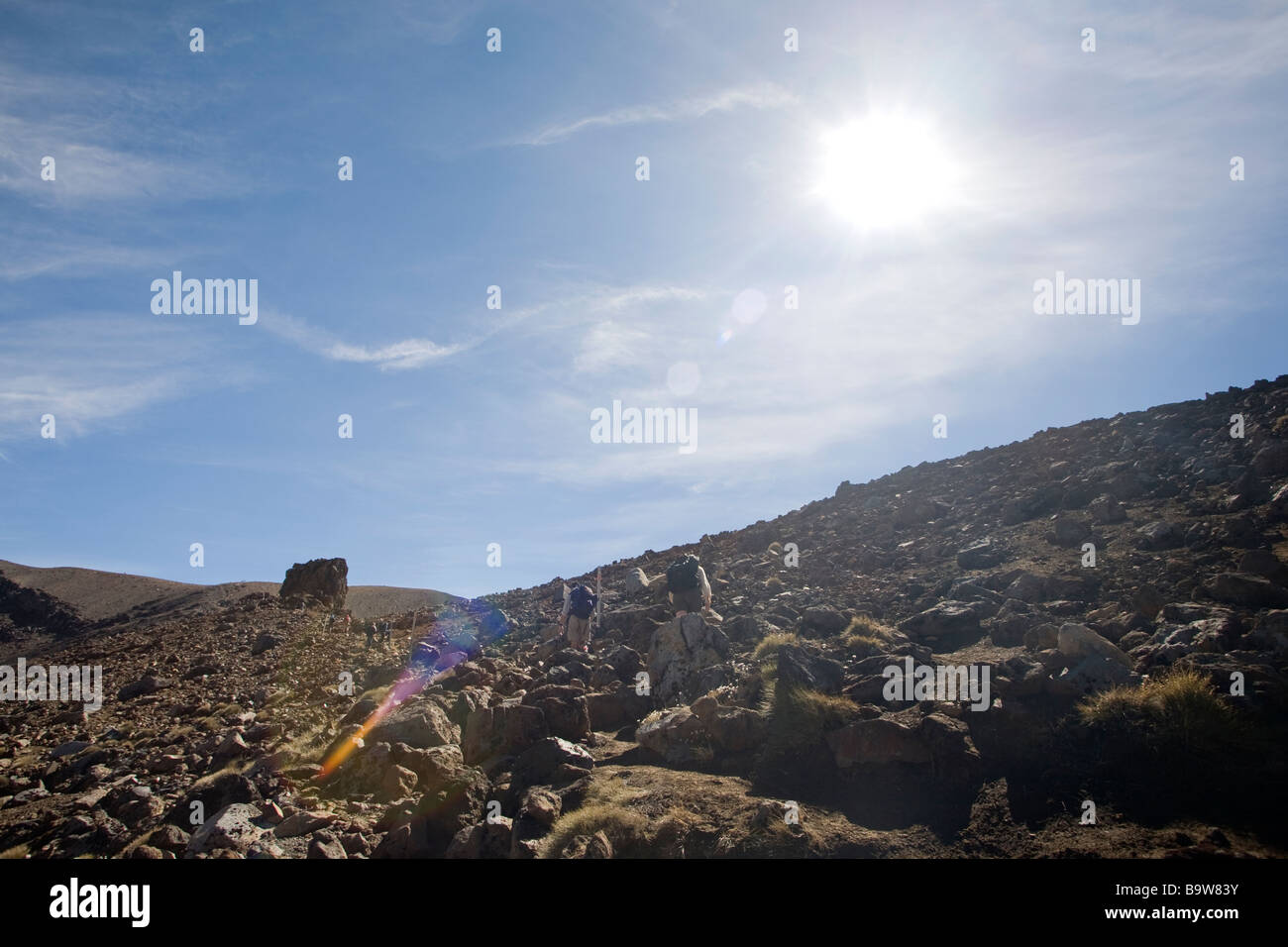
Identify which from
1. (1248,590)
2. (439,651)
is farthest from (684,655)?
(1248,590)

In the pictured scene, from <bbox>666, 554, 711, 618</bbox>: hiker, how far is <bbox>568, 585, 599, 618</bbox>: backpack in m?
2.59

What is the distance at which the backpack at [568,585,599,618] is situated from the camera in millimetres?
17906

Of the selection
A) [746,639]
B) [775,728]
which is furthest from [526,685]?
[775,728]

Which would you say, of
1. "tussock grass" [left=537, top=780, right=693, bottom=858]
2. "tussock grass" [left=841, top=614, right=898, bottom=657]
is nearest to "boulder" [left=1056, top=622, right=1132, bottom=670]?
"tussock grass" [left=841, top=614, right=898, bottom=657]

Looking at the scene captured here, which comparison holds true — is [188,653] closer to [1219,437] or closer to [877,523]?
[877,523]

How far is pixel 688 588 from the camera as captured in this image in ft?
63.9

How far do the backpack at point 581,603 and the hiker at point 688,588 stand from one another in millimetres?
2593

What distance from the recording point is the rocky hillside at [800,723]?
8.36 metres

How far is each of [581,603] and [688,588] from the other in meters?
3.33

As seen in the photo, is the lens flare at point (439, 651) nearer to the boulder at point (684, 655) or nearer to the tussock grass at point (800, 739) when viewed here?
the boulder at point (684, 655)

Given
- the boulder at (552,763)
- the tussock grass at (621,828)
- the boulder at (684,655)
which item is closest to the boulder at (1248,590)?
the boulder at (684,655)

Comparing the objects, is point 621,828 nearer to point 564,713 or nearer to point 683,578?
point 564,713

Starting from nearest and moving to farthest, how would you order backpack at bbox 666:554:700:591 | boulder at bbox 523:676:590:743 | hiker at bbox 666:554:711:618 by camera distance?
boulder at bbox 523:676:590:743 → hiker at bbox 666:554:711:618 → backpack at bbox 666:554:700:591

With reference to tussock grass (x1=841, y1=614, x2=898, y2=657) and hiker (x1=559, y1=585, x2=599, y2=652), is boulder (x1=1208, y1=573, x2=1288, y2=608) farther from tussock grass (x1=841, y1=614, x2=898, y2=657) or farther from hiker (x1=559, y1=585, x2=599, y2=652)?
hiker (x1=559, y1=585, x2=599, y2=652)
